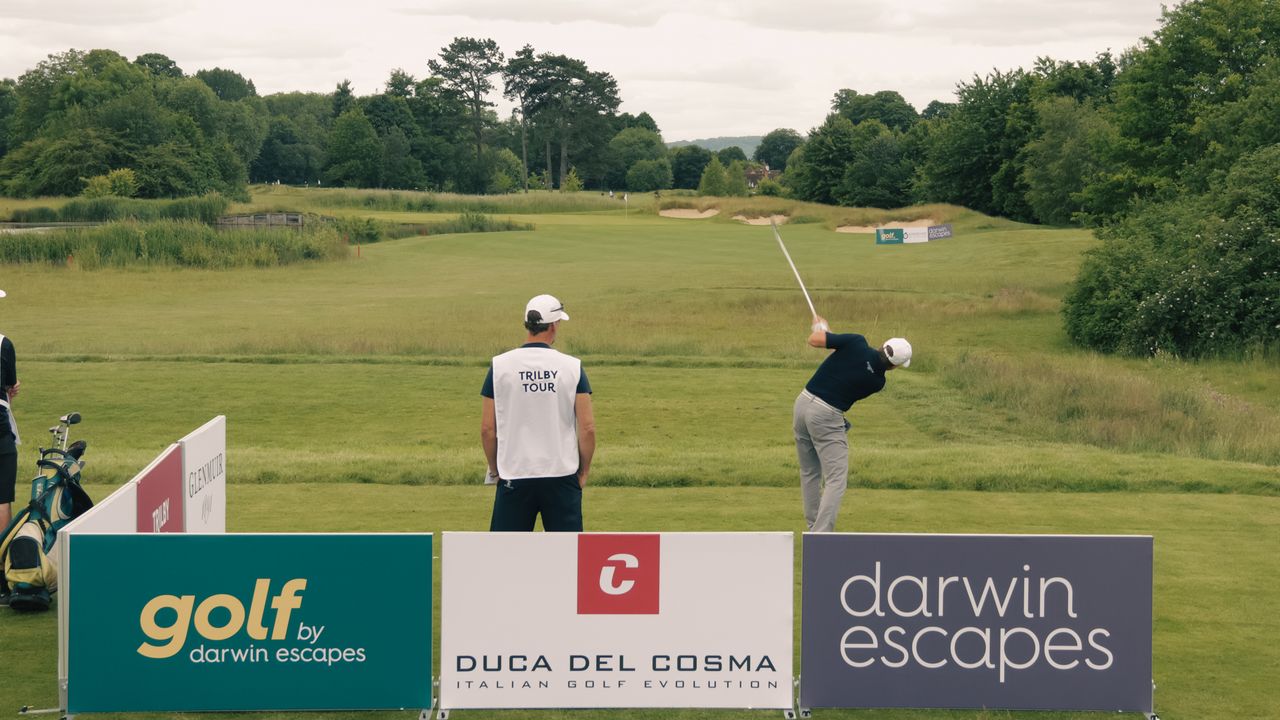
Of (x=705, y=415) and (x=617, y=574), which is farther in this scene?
(x=705, y=415)

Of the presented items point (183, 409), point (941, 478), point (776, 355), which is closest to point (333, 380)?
point (183, 409)

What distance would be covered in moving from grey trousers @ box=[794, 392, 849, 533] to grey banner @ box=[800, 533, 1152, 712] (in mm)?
3410

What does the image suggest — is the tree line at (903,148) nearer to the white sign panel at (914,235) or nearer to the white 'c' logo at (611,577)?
the white sign panel at (914,235)

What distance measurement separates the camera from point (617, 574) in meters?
6.55

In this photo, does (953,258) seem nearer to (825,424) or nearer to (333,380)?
(333,380)

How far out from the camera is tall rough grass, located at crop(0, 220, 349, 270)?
5459 cm

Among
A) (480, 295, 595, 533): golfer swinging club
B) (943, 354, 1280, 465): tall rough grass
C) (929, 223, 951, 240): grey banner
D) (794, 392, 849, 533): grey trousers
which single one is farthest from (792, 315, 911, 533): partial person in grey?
(929, 223, 951, 240): grey banner

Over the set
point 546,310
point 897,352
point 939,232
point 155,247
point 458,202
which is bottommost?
point 897,352

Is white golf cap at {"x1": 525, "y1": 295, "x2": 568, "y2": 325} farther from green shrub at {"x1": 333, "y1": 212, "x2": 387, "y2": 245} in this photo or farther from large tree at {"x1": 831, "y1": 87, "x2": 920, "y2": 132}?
large tree at {"x1": 831, "y1": 87, "x2": 920, "y2": 132}

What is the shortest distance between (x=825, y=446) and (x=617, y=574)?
Answer: 164 inches

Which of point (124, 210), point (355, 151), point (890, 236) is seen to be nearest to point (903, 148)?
point (355, 151)

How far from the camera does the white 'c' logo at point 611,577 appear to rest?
6.55 meters

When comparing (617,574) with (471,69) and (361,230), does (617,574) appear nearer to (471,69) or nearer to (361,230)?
(361,230)

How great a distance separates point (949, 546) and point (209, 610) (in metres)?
3.75
